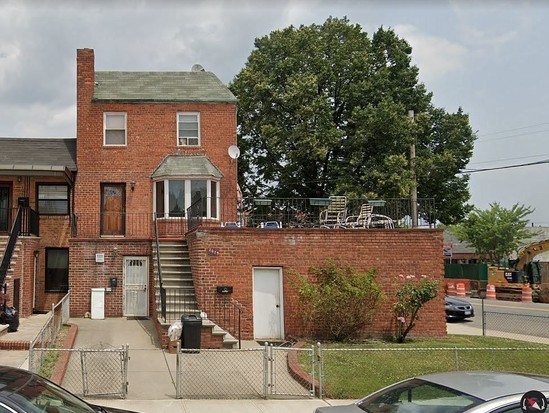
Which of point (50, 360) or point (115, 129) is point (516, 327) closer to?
point (50, 360)

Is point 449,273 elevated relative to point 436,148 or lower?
lower

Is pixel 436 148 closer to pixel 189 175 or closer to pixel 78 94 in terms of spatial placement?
pixel 189 175

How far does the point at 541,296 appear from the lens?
34.3m

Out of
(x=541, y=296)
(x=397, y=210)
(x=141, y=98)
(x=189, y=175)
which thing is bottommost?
(x=541, y=296)

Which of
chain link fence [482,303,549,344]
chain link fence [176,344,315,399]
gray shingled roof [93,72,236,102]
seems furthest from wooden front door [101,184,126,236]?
chain link fence [482,303,549,344]

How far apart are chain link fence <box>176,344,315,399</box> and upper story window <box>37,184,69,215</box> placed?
1127cm

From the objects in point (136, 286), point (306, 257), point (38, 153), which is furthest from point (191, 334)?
point (38, 153)

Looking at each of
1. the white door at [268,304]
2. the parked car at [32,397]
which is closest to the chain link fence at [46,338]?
the parked car at [32,397]

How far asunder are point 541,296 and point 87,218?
26589 mm

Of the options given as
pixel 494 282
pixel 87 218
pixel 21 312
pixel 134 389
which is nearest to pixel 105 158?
pixel 87 218

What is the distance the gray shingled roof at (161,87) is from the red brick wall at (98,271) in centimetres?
599

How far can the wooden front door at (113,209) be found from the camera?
70.4ft

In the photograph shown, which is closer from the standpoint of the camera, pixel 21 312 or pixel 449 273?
pixel 21 312

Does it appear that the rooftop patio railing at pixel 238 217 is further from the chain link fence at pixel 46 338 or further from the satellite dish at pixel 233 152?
the chain link fence at pixel 46 338
